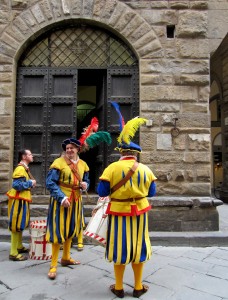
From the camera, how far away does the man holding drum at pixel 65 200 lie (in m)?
3.61

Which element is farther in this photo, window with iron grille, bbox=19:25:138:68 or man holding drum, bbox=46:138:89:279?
window with iron grille, bbox=19:25:138:68

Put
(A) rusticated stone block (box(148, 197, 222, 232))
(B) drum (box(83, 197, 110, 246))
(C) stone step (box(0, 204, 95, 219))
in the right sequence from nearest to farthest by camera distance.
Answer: (B) drum (box(83, 197, 110, 246)) → (A) rusticated stone block (box(148, 197, 222, 232)) → (C) stone step (box(0, 204, 95, 219))

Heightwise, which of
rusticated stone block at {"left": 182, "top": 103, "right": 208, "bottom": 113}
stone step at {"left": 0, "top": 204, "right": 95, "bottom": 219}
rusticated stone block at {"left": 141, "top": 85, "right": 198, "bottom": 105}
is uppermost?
rusticated stone block at {"left": 141, "top": 85, "right": 198, "bottom": 105}

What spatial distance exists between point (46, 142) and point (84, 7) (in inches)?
113

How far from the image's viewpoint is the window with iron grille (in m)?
6.08

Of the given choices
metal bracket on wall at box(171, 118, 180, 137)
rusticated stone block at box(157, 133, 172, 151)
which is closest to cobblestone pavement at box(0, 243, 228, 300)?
rusticated stone block at box(157, 133, 172, 151)

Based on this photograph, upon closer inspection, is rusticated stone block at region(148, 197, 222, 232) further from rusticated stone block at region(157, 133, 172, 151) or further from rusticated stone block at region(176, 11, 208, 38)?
rusticated stone block at region(176, 11, 208, 38)

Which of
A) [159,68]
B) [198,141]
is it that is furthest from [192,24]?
[198,141]

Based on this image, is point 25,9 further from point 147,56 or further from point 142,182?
→ point 142,182

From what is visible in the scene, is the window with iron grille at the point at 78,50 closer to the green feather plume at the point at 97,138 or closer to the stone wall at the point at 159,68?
the stone wall at the point at 159,68

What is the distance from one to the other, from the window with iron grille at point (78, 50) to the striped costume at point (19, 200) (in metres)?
2.82

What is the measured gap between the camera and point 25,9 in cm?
578

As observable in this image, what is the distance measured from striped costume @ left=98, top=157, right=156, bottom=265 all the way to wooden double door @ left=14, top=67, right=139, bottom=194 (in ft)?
9.41

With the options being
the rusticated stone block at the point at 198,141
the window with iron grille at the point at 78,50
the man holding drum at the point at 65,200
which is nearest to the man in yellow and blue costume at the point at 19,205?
the man holding drum at the point at 65,200
